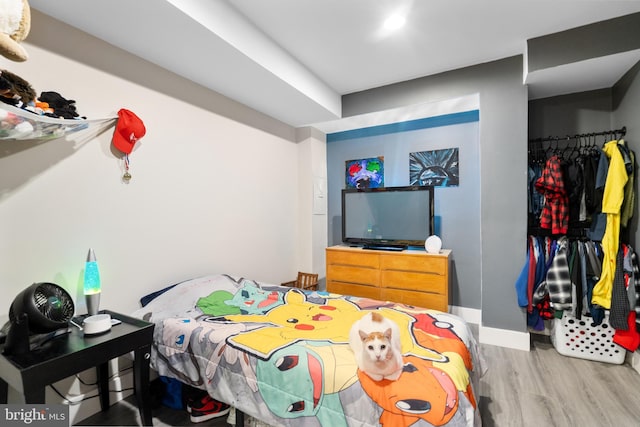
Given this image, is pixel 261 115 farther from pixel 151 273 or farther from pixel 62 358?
pixel 62 358

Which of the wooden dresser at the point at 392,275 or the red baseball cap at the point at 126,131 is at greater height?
the red baseball cap at the point at 126,131

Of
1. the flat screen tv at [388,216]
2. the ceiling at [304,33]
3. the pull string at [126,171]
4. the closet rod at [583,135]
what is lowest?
the flat screen tv at [388,216]

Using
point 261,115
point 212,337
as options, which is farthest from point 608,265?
point 261,115

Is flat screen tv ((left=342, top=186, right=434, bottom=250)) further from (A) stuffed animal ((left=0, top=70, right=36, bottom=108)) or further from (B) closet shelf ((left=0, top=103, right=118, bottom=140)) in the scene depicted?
(A) stuffed animal ((left=0, top=70, right=36, bottom=108))

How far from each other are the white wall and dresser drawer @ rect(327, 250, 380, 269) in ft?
2.63

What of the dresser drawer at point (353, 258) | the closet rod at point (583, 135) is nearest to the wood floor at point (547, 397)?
the dresser drawer at point (353, 258)

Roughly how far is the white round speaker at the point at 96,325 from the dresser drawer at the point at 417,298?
8.04ft

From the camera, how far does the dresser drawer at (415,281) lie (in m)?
2.87

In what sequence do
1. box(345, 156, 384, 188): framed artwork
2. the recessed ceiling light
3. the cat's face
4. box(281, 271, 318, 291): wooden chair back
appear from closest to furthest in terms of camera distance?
the cat's face, the recessed ceiling light, box(281, 271, 318, 291): wooden chair back, box(345, 156, 384, 188): framed artwork

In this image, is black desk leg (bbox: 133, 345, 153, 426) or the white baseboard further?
the white baseboard

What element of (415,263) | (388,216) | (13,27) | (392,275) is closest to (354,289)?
(392,275)

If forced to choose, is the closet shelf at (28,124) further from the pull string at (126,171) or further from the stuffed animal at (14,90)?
the pull string at (126,171)

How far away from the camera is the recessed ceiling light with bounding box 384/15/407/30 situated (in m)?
2.10

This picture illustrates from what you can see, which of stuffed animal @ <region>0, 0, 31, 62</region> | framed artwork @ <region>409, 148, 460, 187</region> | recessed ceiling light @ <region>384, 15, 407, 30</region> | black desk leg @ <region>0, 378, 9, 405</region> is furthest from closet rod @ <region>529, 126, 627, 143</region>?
black desk leg @ <region>0, 378, 9, 405</region>
